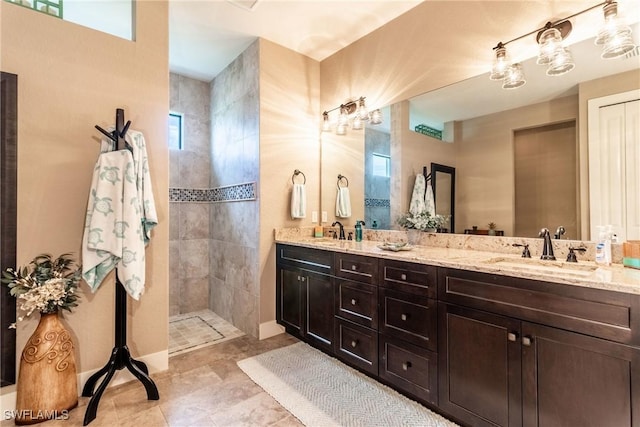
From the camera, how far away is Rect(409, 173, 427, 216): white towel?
8.20 feet

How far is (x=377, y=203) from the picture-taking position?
288 cm

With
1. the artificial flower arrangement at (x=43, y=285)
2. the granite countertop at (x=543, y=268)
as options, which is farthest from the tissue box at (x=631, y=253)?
the artificial flower arrangement at (x=43, y=285)

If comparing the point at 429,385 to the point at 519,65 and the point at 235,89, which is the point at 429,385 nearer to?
the point at 519,65

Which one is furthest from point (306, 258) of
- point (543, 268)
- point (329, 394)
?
point (543, 268)

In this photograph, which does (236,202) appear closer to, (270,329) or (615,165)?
(270,329)

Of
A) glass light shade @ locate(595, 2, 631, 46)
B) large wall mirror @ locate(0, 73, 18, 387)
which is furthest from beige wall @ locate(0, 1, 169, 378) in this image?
glass light shade @ locate(595, 2, 631, 46)

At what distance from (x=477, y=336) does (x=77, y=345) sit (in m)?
2.48

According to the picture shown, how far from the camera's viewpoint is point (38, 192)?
191cm

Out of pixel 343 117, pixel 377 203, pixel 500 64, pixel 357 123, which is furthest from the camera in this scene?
pixel 343 117

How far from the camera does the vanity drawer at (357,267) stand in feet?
6.83

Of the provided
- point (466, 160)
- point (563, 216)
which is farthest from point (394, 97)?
point (563, 216)

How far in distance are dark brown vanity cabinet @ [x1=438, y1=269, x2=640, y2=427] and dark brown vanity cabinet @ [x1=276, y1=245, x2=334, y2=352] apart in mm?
975

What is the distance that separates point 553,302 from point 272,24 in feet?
9.69

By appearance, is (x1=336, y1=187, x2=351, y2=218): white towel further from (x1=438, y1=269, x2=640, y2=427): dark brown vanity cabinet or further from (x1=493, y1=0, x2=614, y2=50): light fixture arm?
(x1=493, y1=0, x2=614, y2=50): light fixture arm
